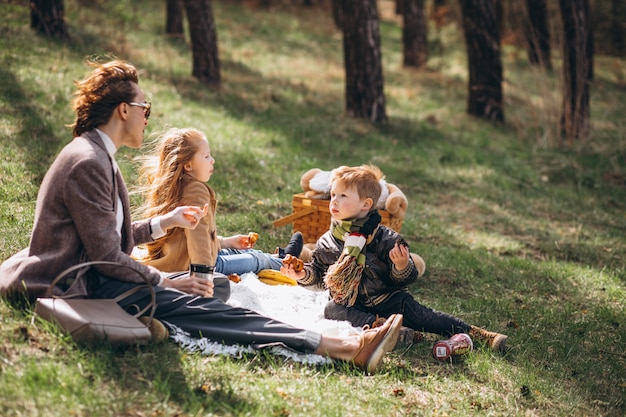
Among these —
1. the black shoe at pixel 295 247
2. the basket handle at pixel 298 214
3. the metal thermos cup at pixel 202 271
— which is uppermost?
the metal thermos cup at pixel 202 271

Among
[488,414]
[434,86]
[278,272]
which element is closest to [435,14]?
[434,86]

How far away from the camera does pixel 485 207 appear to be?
918cm

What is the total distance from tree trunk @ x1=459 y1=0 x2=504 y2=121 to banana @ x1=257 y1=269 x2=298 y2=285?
8.80m

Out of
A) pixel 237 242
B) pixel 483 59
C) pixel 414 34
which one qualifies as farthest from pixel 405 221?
pixel 414 34

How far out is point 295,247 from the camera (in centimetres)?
596

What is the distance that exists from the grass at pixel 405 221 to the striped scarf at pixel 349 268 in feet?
1.80

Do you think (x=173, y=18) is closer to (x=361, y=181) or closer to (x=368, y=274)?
(x=361, y=181)

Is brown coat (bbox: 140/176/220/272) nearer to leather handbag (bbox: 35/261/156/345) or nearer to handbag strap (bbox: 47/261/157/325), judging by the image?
handbag strap (bbox: 47/261/157/325)

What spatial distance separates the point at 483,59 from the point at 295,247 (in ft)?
28.0

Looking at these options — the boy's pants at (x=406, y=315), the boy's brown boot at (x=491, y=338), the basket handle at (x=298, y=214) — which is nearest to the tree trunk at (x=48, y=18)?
the basket handle at (x=298, y=214)

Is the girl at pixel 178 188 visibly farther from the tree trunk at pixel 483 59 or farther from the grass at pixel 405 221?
the tree trunk at pixel 483 59

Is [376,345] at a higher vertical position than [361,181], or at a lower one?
lower

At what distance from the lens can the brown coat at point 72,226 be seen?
3.83 m

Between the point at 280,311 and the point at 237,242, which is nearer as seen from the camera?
the point at 280,311
